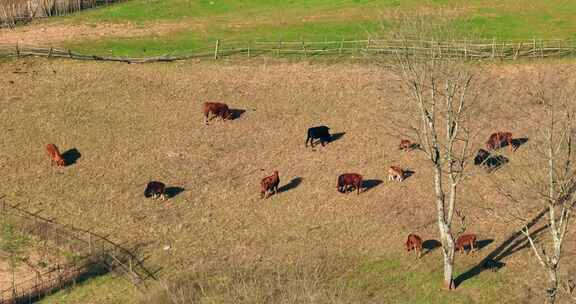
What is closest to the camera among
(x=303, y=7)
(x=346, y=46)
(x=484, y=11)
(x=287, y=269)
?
(x=287, y=269)

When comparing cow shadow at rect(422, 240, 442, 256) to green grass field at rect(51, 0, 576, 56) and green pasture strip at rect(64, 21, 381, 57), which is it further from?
green pasture strip at rect(64, 21, 381, 57)

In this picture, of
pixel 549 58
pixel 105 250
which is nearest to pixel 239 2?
pixel 549 58

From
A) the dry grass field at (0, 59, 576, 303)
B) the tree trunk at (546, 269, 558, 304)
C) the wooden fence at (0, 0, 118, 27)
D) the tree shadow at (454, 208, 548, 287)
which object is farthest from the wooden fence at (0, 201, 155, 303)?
the wooden fence at (0, 0, 118, 27)

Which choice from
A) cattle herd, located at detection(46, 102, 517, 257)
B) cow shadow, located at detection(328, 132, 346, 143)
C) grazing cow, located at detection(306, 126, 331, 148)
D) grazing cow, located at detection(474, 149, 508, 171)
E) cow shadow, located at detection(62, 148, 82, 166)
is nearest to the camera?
cattle herd, located at detection(46, 102, 517, 257)

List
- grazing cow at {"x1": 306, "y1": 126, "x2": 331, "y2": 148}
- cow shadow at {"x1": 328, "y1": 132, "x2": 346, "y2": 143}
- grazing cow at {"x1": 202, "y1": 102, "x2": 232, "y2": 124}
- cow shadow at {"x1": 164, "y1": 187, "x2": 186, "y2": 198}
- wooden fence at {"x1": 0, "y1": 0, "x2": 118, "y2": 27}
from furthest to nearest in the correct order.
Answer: wooden fence at {"x1": 0, "y1": 0, "x2": 118, "y2": 27} → grazing cow at {"x1": 202, "y1": 102, "x2": 232, "y2": 124} → cow shadow at {"x1": 328, "y1": 132, "x2": 346, "y2": 143} → grazing cow at {"x1": 306, "y1": 126, "x2": 331, "y2": 148} → cow shadow at {"x1": 164, "y1": 187, "x2": 186, "y2": 198}

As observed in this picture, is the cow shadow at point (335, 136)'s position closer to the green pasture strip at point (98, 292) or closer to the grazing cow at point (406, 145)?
the grazing cow at point (406, 145)

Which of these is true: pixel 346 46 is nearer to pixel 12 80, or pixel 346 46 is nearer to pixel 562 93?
pixel 562 93
